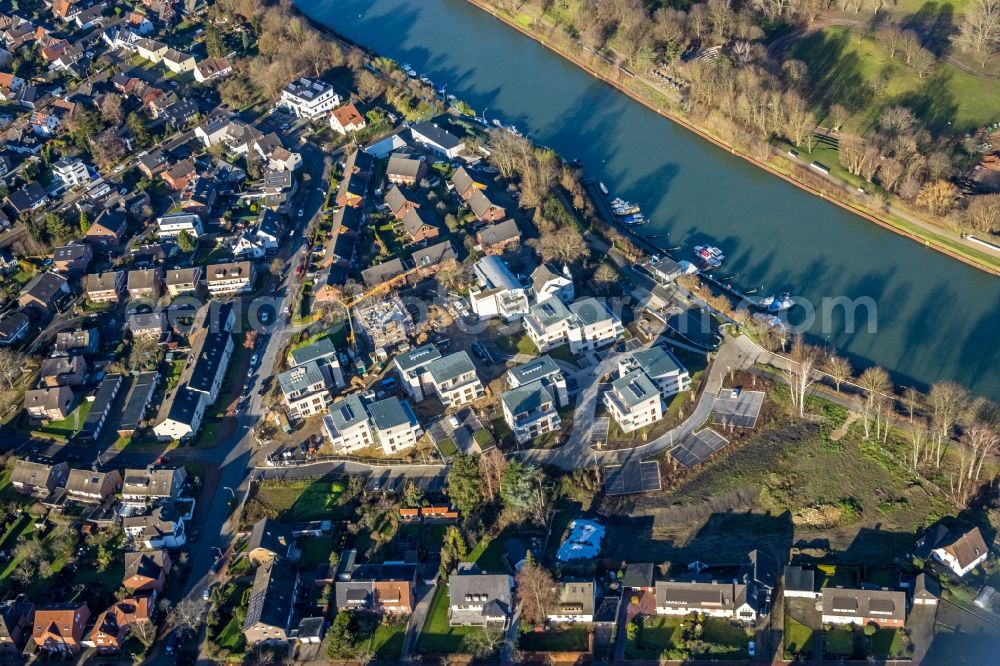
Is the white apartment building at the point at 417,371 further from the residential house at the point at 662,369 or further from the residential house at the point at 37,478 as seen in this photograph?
the residential house at the point at 37,478

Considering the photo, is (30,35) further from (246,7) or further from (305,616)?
(305,616)

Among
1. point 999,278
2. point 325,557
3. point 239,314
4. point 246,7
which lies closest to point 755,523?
point 325,557

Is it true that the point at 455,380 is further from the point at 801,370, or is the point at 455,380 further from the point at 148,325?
the point at 148,325

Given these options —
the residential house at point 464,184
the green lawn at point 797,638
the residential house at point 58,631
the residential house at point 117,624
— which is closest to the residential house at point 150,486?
the residential house at point 117,624

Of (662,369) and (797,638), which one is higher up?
Result: (662,369)

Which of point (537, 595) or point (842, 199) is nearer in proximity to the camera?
point (537, 595)

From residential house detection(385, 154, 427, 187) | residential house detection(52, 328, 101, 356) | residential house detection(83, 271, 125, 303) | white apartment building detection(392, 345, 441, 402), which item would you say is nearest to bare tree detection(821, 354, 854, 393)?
white apartment building detection(392, 345, 441, 402)

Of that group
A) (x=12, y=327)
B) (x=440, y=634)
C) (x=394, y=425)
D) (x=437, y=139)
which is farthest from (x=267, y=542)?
(x=437, y=139)
